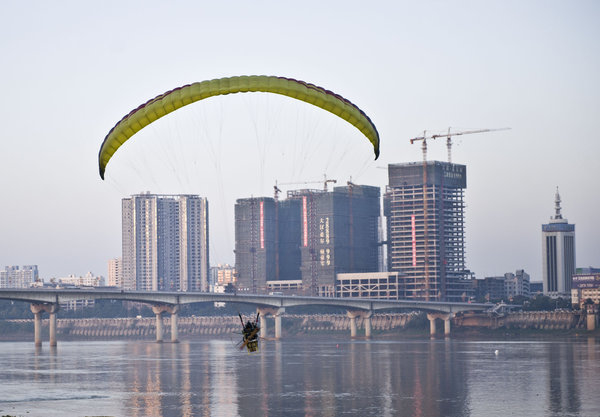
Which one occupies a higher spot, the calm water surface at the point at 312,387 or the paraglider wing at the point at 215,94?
the paraglider wing at the point at 215,94

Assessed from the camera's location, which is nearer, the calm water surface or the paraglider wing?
the paraglider wing

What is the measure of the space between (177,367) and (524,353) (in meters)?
52.1

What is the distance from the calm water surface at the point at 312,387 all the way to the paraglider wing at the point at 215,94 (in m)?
21.5

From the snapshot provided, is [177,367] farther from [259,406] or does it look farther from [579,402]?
[579,402]

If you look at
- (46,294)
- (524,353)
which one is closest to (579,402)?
(524,353)

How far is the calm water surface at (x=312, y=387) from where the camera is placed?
6988 centimetres

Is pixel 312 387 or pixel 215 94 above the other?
pixel 215 94

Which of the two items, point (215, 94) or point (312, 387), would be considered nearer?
point (215, 94)

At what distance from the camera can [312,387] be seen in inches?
3455

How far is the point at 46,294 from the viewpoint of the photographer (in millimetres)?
195125

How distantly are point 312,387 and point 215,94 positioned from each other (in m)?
41.1

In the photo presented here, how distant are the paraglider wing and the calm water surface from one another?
21.5 metres

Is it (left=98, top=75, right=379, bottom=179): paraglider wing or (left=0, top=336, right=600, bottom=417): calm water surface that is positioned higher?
(left=98, top=75, right=379, bottom=179): paraglider wing

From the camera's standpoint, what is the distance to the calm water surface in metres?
69.9
